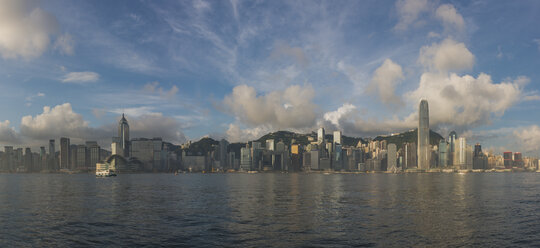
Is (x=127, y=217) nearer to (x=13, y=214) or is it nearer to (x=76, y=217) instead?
(x=76, y=217)

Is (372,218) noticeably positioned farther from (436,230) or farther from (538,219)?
(538,219)

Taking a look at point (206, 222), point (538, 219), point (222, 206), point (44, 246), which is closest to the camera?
point (44, 246)

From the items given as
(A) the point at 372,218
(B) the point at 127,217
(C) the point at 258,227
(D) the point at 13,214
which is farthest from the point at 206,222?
(D) the point at 13,214

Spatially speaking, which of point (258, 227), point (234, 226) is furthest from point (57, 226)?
point (258, 227)

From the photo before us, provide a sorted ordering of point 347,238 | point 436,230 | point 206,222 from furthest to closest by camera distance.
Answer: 1. point 206,222
2. point 436,230
3. point 347,238

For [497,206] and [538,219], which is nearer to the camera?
[538,219]

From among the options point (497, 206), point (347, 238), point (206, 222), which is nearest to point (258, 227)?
point (206, 222)

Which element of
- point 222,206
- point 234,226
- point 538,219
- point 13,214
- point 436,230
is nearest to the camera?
point 436,230

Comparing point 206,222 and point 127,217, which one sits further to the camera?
point 127,217

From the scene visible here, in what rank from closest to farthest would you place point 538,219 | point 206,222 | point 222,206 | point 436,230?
point 436,230 → point 206,222 → point 538,219 → point 222,206
